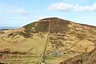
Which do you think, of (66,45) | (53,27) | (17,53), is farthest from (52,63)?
(53,27)

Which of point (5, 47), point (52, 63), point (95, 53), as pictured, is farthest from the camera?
point (5, 47)

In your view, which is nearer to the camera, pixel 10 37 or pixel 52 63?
pixel 52 63

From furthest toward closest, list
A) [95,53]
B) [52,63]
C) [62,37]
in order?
[62,37]
[52,63]
[95,53]

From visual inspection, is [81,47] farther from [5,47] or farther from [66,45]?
[5,47]

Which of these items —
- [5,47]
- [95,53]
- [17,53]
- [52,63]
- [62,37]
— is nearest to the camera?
[95,53]

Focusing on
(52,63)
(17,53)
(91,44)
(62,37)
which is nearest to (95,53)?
(52,63)

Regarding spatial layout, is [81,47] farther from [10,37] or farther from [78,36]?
[10,37]

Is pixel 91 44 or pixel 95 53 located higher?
pixel 95 53

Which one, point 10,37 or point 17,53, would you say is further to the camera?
point 10,37

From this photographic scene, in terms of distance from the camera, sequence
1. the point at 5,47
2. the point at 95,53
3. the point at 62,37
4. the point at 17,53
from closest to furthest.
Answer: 1. the point at 95,53
2. the point at 17,53
3. the point at 5,47
4. the point at 62,37
